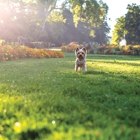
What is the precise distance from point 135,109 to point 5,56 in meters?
13.0

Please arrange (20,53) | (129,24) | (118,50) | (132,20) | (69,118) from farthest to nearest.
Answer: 1. (129,24)
2. (132,20)
3. (118,50)
4. (20,53)
5. (69,118)

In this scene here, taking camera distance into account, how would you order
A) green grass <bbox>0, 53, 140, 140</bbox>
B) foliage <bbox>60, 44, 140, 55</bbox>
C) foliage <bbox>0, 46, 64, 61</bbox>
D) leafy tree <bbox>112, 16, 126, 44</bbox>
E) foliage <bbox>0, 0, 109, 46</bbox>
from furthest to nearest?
leafy tree <bbox>112, 16, 126, 44</bbox>
foliage <bbox>0, 0, 109, 46</bbox>
foliage <bbox>60, 44, 140, 55</bbox>
foliage <bbox>0, 46, 64, 61</bbox>
green grass <bbox>0, 53, 140, 140</bbox>

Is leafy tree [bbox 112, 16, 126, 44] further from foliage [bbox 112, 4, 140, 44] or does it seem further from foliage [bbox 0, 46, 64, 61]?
foliage [bbox 0, 46, 64, 61]

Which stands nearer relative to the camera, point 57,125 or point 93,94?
point 57,125

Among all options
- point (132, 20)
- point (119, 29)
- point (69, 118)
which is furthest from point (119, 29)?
point (69, 118)

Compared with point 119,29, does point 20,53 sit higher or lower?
lower

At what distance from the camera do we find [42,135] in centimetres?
259

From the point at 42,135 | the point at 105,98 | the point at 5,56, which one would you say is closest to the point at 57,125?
the point at 42,135

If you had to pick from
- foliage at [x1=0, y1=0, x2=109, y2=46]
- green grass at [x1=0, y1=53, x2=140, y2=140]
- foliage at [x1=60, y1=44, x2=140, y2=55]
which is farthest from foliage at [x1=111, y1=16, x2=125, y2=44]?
green grass at [x1=0, y1=53, x2=140, y2=140]

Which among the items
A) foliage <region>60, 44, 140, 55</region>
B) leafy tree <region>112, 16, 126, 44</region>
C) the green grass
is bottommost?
the green grass

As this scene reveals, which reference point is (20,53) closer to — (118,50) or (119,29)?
(118,50)

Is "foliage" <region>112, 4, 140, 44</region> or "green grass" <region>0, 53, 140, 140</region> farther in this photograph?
"foliage" <region>112, 4, 140, 44</region>

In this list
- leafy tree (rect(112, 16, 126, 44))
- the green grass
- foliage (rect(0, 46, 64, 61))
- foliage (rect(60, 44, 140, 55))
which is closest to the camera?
the green grass

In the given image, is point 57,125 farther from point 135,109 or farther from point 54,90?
point 54,90
